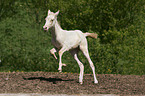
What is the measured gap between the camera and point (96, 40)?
14828 mm

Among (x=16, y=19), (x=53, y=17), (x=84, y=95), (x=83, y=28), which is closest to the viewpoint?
(x=84, y=95)

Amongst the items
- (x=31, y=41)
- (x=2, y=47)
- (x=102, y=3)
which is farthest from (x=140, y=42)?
(x=2, y=47)

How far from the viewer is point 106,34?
639 inches

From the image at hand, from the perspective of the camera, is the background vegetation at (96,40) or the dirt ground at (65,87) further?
the background vegetation at (96,40)

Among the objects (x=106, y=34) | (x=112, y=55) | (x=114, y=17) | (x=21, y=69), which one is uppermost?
(x=114, y=17)

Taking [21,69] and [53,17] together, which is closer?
[53,17]

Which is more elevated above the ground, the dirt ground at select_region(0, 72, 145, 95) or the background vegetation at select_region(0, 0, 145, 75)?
the background vegetation at select_region(0, 0, 145, 75)

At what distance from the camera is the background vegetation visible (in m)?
14.5

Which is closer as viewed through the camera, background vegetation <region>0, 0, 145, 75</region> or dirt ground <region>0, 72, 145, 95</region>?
dirt ground <region>0, 72, 145, 95</region>

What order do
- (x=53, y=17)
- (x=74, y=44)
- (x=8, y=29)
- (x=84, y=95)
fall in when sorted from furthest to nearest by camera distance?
(x=8, y=29), (x=74, y=44), (x=53, y=17), (x=84, y=95)

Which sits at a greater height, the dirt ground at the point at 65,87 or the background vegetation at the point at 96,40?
the background vegetation at the point at 96,40

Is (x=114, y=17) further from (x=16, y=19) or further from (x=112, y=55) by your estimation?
(x=16, y=19)

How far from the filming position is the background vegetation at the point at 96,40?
14.5 m

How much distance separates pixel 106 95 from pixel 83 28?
1065 cm
